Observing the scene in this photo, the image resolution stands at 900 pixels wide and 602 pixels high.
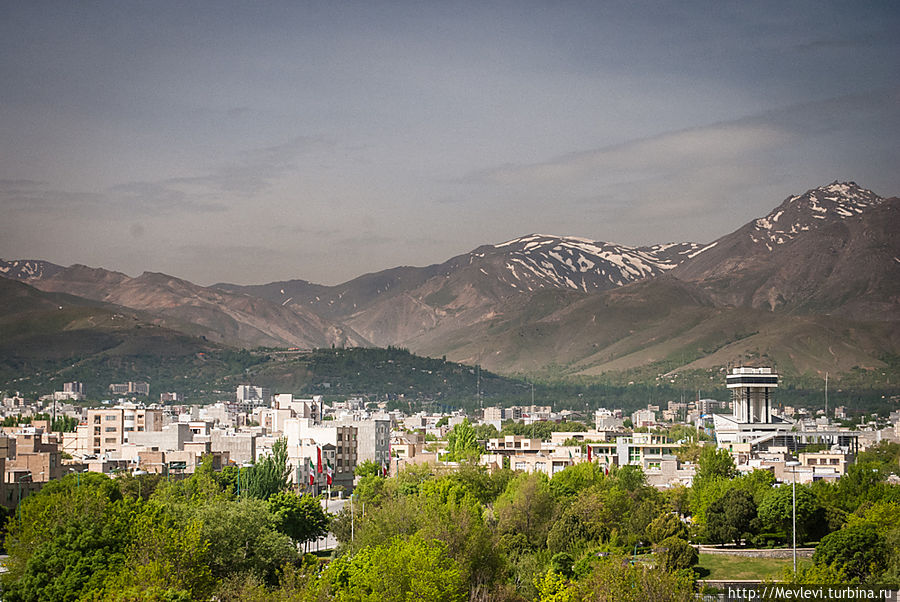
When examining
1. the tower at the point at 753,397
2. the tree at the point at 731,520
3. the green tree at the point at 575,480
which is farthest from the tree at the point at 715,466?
the tower at the point at 753,397

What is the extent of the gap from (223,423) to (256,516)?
11446 centimetres

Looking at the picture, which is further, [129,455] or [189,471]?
[129,455]

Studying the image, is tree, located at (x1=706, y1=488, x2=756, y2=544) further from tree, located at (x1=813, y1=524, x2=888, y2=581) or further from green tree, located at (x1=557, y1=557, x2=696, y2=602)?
green tree, located at (x1=557, y1=557, x2=696, y2=602)

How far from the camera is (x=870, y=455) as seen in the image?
116188 mm

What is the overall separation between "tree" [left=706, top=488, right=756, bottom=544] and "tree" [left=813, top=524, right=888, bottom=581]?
957 centimetres

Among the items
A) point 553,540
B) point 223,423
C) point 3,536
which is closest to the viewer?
point 553,540

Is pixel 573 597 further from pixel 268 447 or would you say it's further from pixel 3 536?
pixel 268 447

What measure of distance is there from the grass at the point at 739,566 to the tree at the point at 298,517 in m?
18.9

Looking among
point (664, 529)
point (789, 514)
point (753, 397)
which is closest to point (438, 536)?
point (664, 529)

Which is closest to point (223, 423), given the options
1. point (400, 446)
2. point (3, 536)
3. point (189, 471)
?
point (400, 446)

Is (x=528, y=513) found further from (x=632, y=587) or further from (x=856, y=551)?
(x=632, y=587)

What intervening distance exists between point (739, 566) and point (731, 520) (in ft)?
17.8

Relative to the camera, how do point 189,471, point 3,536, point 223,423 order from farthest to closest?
point 223,423
point 189,471
point 3,536

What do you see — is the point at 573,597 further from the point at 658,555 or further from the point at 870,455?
the point at 870,455
